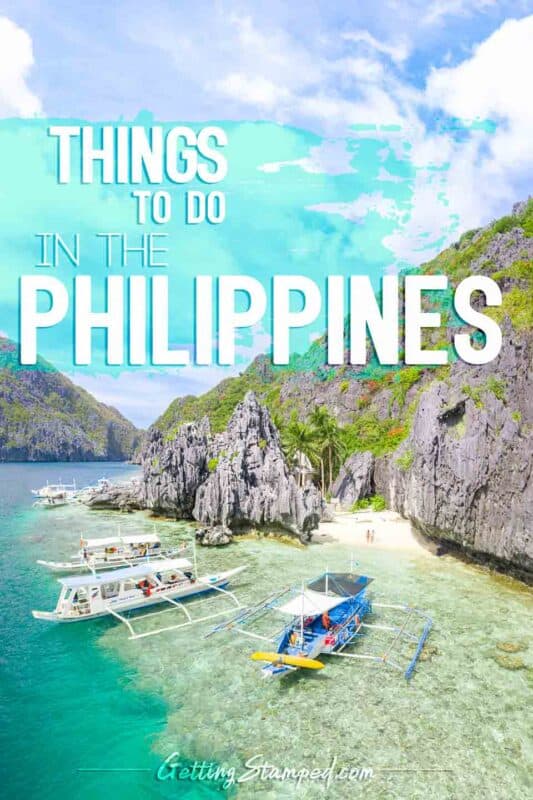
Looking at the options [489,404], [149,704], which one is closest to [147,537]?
[149,704]

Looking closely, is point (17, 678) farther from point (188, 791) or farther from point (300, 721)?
point (300, 721)

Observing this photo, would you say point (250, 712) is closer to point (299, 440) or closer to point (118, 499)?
point (299, 440)

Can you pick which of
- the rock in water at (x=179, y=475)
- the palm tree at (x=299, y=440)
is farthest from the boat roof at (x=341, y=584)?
the palm tree at (x=299, y=440)

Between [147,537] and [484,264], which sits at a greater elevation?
[484,264]

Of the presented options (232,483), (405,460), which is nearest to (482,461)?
(405,460)

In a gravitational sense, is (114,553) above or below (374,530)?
above

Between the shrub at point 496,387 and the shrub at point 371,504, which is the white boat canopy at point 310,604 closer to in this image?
the shrub at point 496,387
